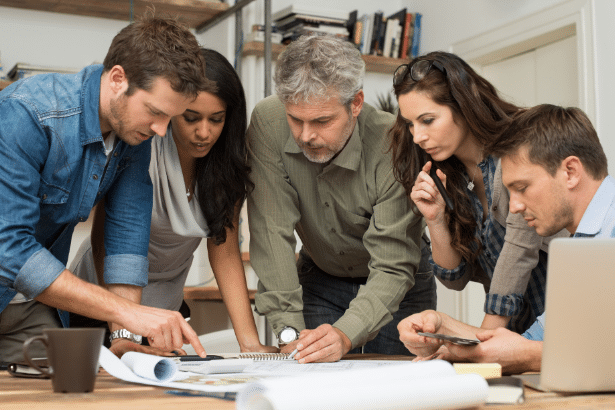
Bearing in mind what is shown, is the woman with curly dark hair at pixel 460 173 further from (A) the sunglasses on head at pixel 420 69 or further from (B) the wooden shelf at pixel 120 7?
(B) the wooden shelf at pixel 120 7

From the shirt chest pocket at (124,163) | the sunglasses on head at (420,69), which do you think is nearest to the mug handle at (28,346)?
the shirt chest pocket at (124,163)

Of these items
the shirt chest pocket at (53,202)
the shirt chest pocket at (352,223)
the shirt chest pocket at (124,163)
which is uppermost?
the shirt chest pocket at (124,163)

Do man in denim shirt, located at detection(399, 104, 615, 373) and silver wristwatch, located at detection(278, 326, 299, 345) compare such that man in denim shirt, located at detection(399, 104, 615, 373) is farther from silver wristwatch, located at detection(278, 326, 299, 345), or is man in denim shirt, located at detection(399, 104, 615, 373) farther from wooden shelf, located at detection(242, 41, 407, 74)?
wooden shelf, located at detection(242, 41, 407, 74)

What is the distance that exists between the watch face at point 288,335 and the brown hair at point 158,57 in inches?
23.6

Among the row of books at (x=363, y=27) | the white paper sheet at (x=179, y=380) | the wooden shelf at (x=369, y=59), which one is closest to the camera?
the white paper sheet at (x=179, y=380)

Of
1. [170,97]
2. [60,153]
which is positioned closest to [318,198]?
[170,97]

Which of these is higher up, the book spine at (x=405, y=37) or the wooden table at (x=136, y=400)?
the book spine at (x=405, y=37)

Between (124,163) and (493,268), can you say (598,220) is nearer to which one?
(493,268)

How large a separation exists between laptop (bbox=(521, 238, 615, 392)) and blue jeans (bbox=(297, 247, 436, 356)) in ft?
3.71

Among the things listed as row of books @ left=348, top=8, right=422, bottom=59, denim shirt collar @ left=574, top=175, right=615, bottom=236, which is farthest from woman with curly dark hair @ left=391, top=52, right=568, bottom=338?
row of books @ left=348, top=8, right=422, bottom=59

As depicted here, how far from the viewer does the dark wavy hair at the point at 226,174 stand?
1697 millimetres

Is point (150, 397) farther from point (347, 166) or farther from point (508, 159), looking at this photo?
point (347, 166)

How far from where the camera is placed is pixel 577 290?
79 cm

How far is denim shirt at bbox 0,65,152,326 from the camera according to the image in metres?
1.25
